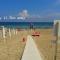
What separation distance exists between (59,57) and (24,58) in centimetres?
472

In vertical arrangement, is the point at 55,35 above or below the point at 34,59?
above

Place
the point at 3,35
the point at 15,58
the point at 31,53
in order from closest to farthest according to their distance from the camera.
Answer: the point at 31,53 → the point at 15,58 → the point at 3,35

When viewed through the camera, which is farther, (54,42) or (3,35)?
(3,35)

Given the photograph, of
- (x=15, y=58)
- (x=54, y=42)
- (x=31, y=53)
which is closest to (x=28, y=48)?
(x=31, y=53)

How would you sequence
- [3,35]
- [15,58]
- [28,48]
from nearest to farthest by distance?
[28,48] → [15,58] → [3,35]

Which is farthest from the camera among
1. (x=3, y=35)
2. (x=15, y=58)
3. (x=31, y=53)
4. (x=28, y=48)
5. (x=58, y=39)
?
(x=3, y=35)

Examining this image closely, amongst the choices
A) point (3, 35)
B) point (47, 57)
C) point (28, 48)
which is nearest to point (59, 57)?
point (47, 57)

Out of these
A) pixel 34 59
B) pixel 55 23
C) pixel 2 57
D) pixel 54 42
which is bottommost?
pixel 2 57

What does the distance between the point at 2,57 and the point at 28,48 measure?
14.5ft

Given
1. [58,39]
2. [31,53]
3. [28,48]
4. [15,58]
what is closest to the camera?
[58,39]

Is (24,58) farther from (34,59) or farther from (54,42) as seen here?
(54,42)

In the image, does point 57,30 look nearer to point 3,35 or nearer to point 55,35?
point 55,35

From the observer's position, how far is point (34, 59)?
16.9ft

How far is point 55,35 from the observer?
206 inches
